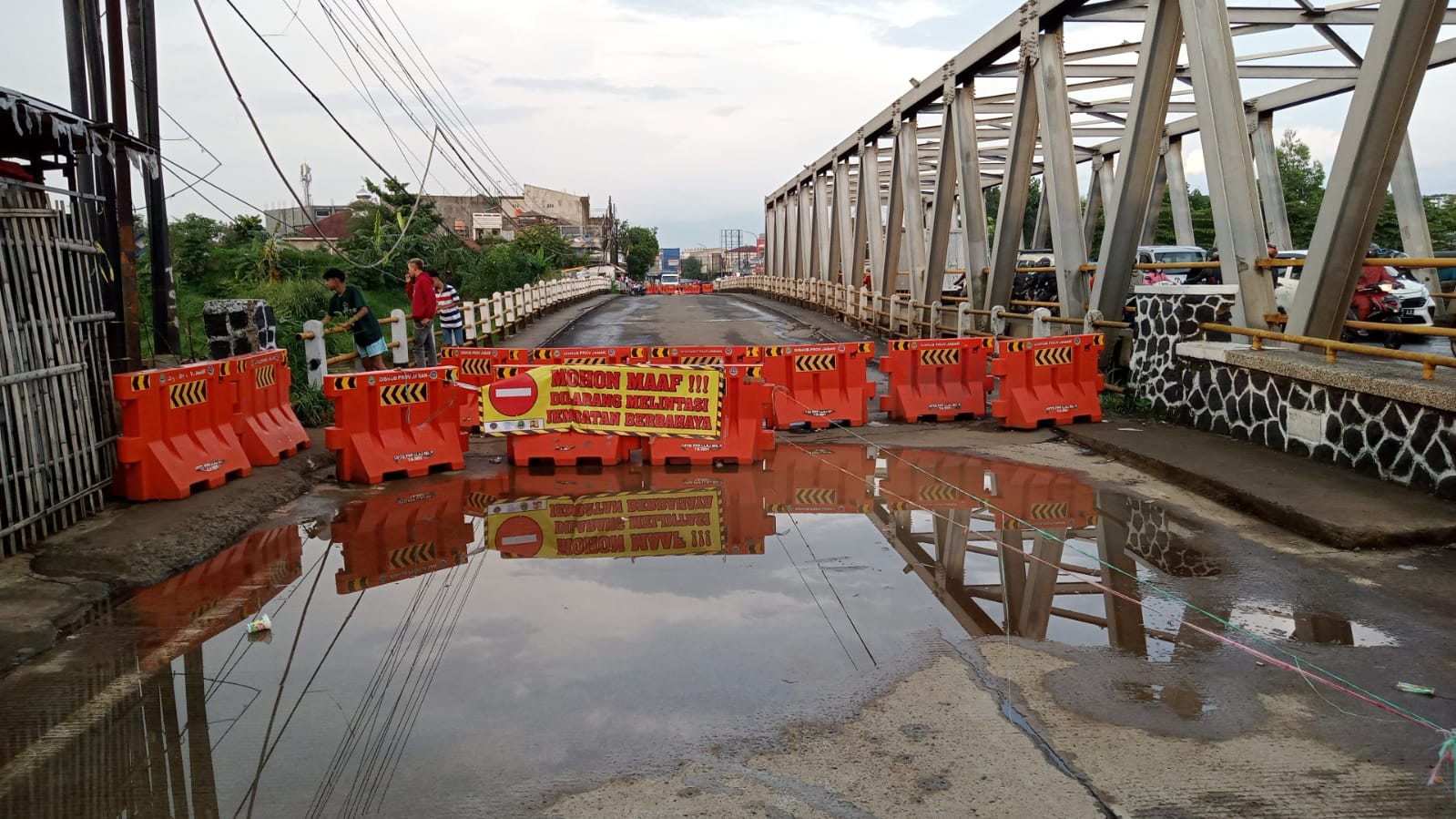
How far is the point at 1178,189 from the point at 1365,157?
20.2m

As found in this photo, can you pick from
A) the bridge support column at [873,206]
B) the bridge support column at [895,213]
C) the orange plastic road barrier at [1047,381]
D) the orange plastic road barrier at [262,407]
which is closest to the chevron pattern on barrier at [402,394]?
the orange plastic road barrier at [262,407]

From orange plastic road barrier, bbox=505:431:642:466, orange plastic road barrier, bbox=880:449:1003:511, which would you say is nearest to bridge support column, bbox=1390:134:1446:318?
A: orange plastic road barrier, bbox=880:449:1003:511

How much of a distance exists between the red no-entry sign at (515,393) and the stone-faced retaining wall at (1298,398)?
7616mm

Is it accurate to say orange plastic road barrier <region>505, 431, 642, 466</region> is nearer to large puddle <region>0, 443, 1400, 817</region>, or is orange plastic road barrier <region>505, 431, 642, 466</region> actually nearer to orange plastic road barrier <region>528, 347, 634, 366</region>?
orange plastic road barrier <region>528, 347, 634, 366</region>

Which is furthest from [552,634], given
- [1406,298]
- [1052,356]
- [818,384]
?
[1406,298]

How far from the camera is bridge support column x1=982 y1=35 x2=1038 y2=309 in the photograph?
1747 centimetres

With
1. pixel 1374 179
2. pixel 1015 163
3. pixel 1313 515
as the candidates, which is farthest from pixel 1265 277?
pixel 1015 163

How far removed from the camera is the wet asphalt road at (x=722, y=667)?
163 inches

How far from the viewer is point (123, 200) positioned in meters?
11.0

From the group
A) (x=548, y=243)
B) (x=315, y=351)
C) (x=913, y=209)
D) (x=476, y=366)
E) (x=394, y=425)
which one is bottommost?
(x=394, y=425)

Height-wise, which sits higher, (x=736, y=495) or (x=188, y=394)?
(x=188, y=394)

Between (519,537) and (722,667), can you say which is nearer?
(722,667)

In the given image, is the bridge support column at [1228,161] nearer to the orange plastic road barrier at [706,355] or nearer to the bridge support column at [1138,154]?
the bridge support column at [1138,154]

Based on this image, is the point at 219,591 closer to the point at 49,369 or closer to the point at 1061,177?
the point at 49,369
